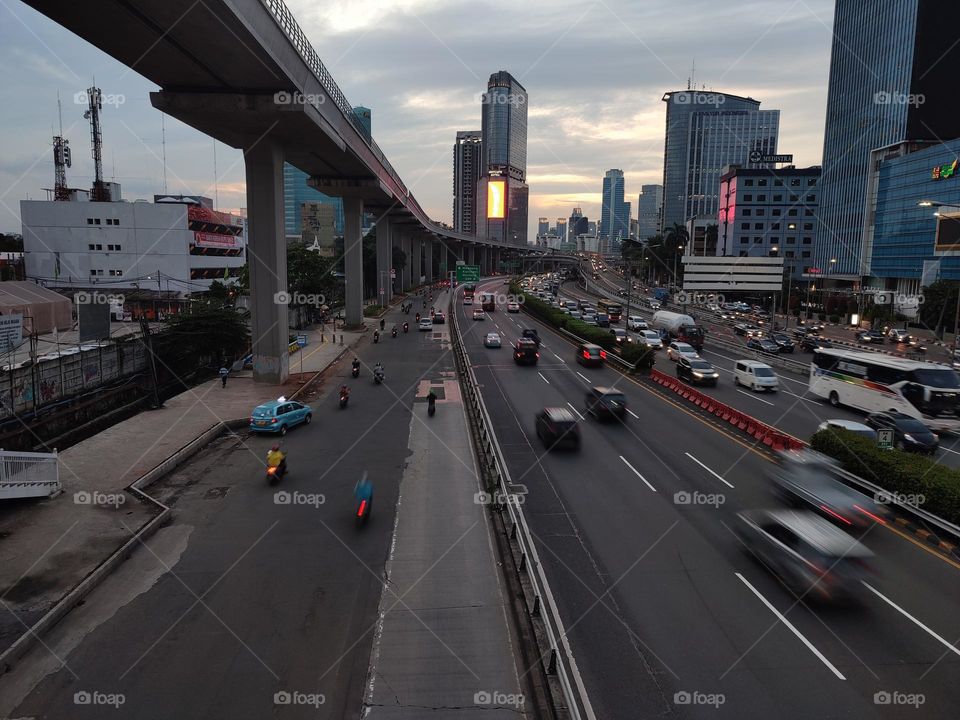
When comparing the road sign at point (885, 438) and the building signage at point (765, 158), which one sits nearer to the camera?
the road sign at point (885, 438)

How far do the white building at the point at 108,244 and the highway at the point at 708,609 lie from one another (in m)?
76.5

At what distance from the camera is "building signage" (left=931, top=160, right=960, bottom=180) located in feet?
230

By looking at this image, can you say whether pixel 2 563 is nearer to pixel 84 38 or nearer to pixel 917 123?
pixel 84 38

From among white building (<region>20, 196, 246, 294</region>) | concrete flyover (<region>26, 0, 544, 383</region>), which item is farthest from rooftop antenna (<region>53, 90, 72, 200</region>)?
concrete flyover (<region>26, 0, 544, 383</region>)

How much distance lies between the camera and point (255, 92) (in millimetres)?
28219

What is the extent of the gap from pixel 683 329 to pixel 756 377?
1998 centimetres

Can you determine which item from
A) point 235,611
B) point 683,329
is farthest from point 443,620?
point 683,329

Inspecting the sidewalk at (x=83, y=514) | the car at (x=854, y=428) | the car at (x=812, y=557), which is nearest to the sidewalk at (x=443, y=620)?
the car at (x=812, y=557)

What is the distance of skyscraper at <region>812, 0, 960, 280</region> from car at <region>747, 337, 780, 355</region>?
57.4m

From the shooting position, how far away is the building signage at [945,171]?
70.2 metres

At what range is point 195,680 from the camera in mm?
9742

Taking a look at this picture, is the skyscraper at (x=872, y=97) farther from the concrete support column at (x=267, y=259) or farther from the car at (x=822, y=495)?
the car at (x=822, y=495)

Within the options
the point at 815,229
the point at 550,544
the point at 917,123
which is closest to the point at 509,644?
the point at 550,544

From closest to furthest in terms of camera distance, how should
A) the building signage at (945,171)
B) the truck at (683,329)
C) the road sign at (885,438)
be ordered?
the road sign at (885,438)
the truck at (683,329)
the building signage at (945,171)
